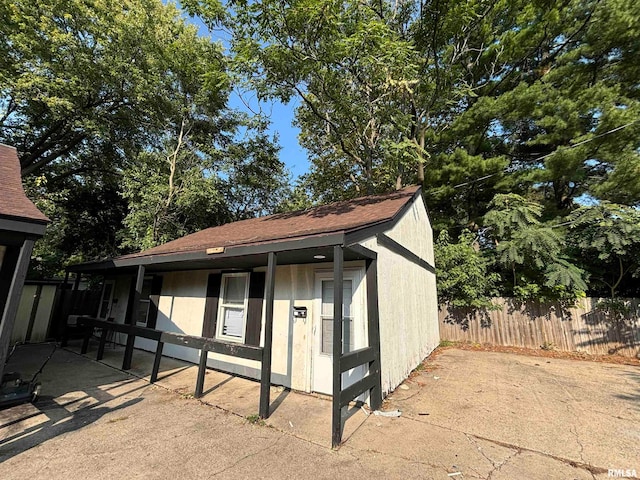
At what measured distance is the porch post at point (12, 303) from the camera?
319 centimetres

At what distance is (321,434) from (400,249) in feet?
12.1

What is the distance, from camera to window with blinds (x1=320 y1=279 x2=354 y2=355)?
15.6 feet

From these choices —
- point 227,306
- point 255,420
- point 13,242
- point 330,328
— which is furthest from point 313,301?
point 13,242

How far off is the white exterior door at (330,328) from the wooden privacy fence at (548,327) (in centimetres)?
712

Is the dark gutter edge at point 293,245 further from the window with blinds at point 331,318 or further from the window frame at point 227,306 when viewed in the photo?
the window frame at point 227,306

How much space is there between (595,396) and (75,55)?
18331 mm

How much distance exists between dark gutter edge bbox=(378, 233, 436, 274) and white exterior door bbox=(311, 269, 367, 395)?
737 millimetres

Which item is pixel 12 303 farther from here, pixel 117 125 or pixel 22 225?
pixel 117 125

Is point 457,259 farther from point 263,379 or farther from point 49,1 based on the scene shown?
point 49,1

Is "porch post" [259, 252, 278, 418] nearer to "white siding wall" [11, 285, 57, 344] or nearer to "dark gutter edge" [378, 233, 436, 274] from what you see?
"dark gutter edge" [378, 233, 436, 274]

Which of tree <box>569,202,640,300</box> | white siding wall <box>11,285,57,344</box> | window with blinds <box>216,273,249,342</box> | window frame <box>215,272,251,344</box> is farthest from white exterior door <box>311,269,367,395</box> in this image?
white siding wall <box>11,285,57,344</box>

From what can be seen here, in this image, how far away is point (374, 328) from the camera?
427cm

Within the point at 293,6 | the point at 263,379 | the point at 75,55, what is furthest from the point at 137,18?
the point at 263,379

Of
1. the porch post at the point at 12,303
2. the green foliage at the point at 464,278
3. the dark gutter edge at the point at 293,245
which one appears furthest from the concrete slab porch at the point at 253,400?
the green foliage at the point at 464,278
